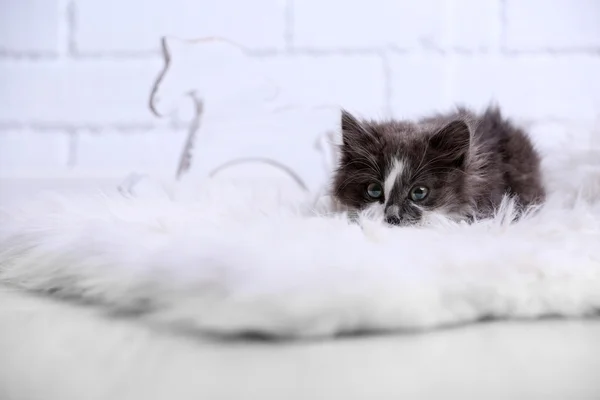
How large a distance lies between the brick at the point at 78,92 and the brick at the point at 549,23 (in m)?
1.15

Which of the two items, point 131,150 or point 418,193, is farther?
point 131,150

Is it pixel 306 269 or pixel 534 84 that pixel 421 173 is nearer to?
pixel 306 269

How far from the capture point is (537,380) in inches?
17.6

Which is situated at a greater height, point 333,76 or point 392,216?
point 333,76

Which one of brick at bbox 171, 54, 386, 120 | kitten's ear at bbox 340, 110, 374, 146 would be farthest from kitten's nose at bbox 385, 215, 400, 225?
brick at bbox 171, 54, 386, 120

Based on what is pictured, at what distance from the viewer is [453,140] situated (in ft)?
3.56

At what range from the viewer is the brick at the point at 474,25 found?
71.2 inches

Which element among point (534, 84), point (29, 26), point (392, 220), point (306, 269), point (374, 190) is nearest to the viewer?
point (306, 269)

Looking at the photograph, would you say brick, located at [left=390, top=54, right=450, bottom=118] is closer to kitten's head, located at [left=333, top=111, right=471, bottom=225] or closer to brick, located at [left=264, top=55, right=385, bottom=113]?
brick, located at [left=264, top=55, right=385, bottom=113]

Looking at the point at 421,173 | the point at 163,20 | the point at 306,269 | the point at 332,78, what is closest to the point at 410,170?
the point at 421,173

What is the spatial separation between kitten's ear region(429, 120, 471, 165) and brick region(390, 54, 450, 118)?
722 millimetres

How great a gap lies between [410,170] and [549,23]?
1083 millimetres

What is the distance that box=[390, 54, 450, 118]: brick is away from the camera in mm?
1806

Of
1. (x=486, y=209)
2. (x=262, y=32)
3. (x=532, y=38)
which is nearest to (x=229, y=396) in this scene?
(x=486, y=209)
